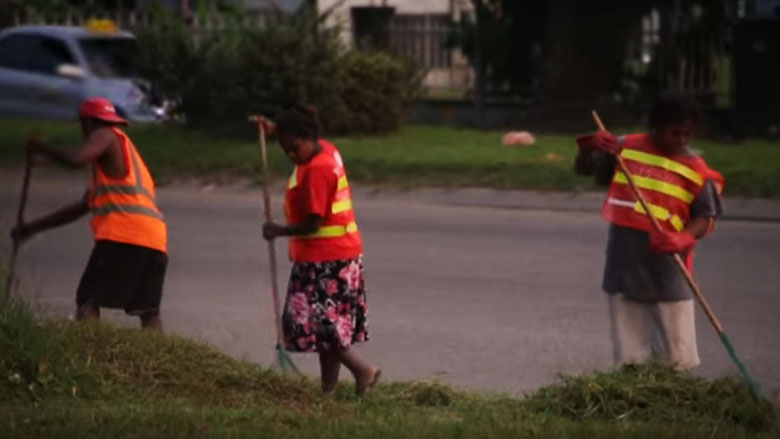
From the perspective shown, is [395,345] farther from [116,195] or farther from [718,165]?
[718,165]

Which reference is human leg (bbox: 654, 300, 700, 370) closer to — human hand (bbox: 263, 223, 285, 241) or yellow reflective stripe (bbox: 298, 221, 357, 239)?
yellow reflective stripe (bbox: 298, 221, 357, 239)

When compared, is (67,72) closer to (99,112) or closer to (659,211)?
(99,112)

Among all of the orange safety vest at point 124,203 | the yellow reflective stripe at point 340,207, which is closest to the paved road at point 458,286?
the orange safety vest at point 124,203

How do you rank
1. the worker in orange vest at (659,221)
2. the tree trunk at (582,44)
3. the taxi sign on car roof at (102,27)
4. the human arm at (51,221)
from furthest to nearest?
1. the taxi sign on car roof at (102,27)
2. the tree trunk at (582,44)
3. the human arm at (51,221)
4. the worker in orange vest at (659,221)

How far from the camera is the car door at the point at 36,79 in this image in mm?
23344

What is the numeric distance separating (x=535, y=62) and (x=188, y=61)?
5.36 meters

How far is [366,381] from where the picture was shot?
25.6 ft

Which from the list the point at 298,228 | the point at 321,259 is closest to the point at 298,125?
the point at 298,228

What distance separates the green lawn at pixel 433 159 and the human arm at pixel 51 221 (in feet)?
28.1

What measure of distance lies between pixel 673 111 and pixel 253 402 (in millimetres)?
2136

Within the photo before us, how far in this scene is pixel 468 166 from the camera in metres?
17.8

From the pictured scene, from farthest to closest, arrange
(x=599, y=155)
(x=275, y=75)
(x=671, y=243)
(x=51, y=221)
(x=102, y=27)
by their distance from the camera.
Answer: (x=102, y=27)
(x=275, y=75)
(x=51, y=221)
(x=599, y=155)
(x=671, y=243)

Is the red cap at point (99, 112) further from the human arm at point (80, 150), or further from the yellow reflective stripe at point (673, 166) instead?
the yellow reflective stripe at point (673, 166)

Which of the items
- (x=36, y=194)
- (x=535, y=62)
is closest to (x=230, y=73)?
(x=36, y=194)
